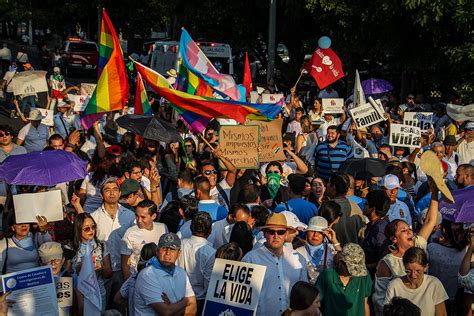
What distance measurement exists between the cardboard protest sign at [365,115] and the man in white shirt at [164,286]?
24.6 ft

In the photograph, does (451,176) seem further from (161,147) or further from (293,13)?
(293,13)

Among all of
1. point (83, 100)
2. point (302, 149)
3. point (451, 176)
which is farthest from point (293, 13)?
point (451, 176)

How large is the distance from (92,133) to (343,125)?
4.17 meters

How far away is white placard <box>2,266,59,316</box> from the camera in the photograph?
Answer: 22.7ft

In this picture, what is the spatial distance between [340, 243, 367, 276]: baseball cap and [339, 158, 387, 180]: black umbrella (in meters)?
3.99

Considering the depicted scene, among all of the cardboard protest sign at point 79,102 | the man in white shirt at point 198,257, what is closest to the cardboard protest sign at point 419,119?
the cardboard protest sign at point 79,102

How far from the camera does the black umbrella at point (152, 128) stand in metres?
12.1

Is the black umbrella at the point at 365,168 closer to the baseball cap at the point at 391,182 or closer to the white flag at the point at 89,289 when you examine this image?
the baseball cap at the point at 391,182

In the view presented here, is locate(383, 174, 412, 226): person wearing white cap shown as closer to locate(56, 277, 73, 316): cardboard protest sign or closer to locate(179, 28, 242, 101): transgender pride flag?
locate(56, 277, 73, 316): cardboard protest sign

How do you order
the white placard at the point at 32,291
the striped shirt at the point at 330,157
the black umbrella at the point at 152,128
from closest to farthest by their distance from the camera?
the white placard at the point at 32,291
the black umbrella at the point at 152,128
the striped shirt at the point at 330,157

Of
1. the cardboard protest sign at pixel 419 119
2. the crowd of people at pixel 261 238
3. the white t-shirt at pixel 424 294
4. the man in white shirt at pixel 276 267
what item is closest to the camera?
the white t-shirt at pixel 424 294

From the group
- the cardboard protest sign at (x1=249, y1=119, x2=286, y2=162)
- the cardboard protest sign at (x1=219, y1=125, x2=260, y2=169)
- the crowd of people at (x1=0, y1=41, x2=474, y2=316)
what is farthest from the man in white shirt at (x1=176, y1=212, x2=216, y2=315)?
the cardboard protest sign at (x1=249, y1=119, x2=286, y2=162)

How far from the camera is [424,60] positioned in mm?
20812

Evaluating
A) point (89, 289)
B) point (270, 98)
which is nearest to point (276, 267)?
point (89, 289)
